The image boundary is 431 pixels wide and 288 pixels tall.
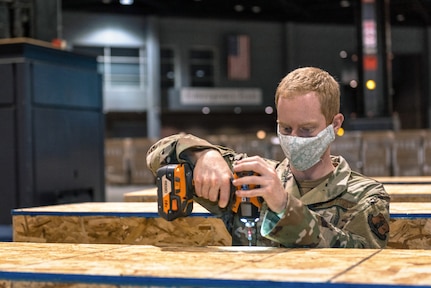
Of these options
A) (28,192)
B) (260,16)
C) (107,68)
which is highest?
(260,16)

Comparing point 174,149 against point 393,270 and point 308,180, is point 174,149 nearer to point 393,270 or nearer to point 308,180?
point 308,180

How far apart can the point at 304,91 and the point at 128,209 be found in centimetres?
249

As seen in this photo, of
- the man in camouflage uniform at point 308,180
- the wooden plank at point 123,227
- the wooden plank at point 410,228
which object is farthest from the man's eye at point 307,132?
the wooden plank at point 123,227

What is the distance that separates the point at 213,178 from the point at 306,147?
0.55 metres

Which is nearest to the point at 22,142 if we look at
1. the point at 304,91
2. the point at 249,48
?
the point at 304,91

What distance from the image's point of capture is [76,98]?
10070mm

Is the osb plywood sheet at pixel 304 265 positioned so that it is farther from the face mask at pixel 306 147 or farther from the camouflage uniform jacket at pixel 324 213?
the face mask at pixel 306 147

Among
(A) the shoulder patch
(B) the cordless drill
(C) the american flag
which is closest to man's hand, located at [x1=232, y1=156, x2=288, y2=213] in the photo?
(B) the cordless drill

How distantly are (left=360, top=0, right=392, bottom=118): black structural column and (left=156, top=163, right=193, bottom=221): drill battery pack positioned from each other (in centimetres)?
2102

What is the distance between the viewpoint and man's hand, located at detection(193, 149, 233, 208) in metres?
3.26

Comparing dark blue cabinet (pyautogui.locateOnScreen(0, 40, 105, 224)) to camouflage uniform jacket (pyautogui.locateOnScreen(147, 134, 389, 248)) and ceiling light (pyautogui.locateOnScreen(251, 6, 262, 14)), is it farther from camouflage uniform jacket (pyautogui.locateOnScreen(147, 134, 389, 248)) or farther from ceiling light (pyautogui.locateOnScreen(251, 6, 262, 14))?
ceiling light (pyautogui.locateOnScreen(251, 6, 262, 14))

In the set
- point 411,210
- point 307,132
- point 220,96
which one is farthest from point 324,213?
point 220,96

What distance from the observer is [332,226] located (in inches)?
137

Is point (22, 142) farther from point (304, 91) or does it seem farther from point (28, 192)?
point (304, 91)
